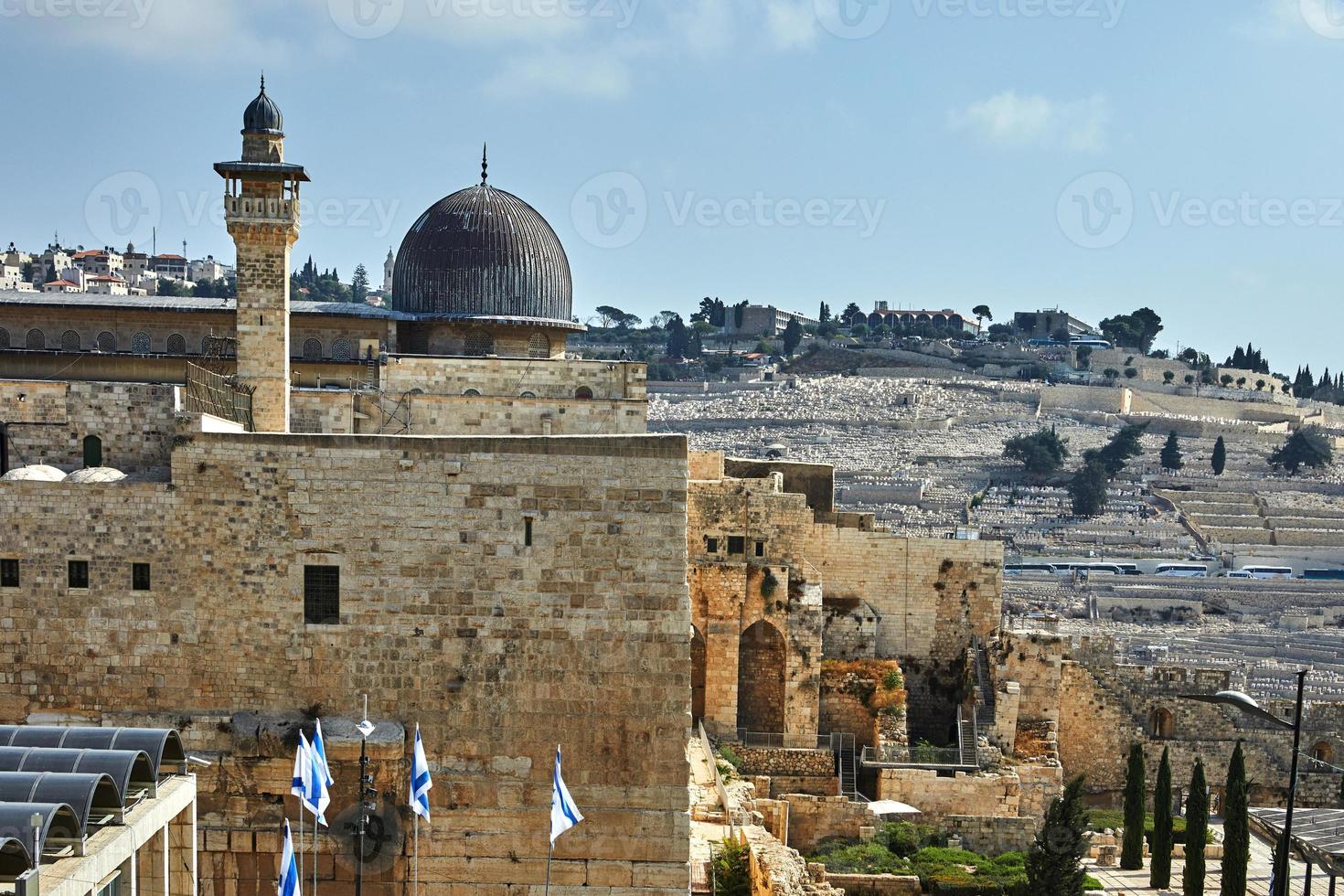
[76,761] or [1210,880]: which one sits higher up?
[76,761]

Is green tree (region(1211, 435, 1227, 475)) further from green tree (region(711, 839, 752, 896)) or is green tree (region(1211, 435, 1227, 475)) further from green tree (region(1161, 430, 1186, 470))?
green tree (region(711, 839, 752, 896))

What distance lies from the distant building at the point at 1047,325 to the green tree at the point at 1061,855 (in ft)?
494

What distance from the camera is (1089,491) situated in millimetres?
92562

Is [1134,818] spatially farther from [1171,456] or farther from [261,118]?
[1171,456]

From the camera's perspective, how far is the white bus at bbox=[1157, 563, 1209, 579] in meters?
71.7

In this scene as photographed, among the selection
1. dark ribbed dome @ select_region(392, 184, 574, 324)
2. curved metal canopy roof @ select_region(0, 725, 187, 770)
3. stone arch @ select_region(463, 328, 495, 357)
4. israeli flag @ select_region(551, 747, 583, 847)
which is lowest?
israeli flag @ select_region(551, 747, 583, 847)

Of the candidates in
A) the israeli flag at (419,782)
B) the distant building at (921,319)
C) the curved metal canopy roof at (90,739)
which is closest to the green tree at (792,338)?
the distant building at (921,319)

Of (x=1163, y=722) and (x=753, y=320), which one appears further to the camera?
(x=753, y=320)

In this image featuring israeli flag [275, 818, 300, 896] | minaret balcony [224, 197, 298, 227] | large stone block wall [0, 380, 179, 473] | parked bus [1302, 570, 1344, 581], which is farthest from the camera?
parked bus [1302, 570, 1344, 581]

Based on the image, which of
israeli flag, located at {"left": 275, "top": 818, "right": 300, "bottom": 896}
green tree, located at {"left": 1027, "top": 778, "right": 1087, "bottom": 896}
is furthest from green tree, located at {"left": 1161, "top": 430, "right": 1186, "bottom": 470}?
israeli flag, located at {"left": 275, "top": 818, "right": 300, "bottom": 896}

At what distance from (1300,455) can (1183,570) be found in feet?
131

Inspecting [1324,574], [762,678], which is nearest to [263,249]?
[762,678]

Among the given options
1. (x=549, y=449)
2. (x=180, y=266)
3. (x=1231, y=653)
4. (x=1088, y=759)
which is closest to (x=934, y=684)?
(x=1088, y=759)

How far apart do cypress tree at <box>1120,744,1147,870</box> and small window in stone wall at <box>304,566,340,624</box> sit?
15127 millimetres
